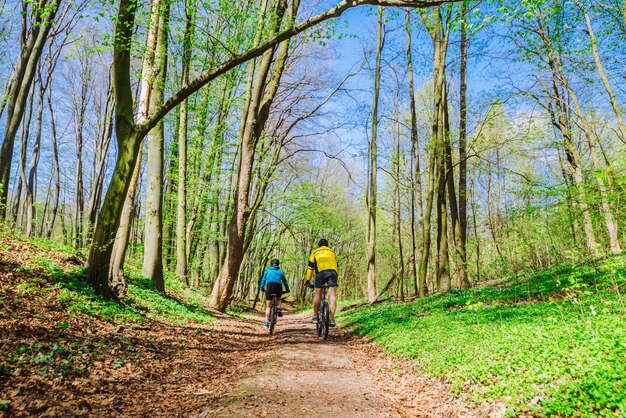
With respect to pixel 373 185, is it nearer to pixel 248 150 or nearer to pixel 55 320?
pixel 248 150

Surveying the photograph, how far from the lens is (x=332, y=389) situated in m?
4.71

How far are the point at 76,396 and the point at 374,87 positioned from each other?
55.5 feet

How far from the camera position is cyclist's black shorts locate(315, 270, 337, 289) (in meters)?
8.68

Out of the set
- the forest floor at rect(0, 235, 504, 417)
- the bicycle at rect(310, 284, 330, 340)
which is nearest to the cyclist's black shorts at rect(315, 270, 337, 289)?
the bicycle at rect(310, 284, 330, 340)

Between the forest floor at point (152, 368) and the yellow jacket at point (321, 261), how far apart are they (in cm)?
169

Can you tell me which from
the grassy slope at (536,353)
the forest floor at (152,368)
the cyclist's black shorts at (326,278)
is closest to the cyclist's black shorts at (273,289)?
the cyclist's black shorts at (326,278)

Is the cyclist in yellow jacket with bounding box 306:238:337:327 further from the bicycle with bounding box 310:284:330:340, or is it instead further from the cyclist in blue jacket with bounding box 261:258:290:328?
the cyclist in blue jacket with bounding box 261:258:290:328

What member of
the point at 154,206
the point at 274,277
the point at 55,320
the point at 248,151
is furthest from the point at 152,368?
the point at 248,151

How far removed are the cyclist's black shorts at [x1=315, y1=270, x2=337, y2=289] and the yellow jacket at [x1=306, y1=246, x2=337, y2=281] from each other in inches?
3.7

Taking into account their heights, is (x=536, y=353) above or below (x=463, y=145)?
below

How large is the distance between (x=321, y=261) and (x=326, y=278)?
0.43 metres

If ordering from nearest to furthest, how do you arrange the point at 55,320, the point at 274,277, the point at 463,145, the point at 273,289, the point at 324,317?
the point at 55,320 < the point at 324,317 < the point at 273,289 < the point at 274,277 < the point at 463,145

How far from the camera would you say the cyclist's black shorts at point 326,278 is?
8680 mm

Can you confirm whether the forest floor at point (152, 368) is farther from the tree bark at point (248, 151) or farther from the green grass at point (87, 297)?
the tree bark at point (248, 151)
